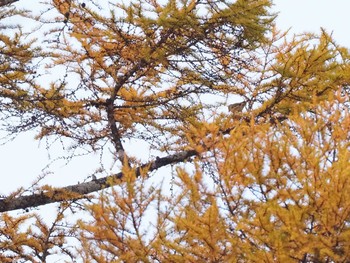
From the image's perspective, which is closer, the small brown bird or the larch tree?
the larch tree

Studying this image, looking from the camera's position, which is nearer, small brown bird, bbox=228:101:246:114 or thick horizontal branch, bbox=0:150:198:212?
thick horizontal branch, bbox=0:150:198:212

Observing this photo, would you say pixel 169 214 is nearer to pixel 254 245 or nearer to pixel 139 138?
pixel 254 245

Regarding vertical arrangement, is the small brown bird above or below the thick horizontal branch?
above

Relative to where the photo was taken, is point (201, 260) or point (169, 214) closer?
point (201, 260)

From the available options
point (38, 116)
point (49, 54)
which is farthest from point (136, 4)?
point (38, 116)

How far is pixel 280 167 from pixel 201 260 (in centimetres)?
90

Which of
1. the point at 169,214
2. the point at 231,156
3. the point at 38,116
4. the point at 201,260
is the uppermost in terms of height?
the point at 38,116

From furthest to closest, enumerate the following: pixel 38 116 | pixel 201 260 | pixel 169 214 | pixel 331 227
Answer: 1. pixel 38 116
2. pixel 169 214
3. pixel 201 260
4. pixel 331 227

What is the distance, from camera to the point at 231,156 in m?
4.60

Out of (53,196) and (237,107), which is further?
(237,107)

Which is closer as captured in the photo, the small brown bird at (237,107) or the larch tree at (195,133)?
the larch tree at (195,133)

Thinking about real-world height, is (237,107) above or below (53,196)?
above

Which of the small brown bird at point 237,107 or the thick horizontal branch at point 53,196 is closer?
the thick horizontal branch at point 53,196

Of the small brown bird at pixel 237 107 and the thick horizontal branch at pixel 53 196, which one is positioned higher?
the small brown bird at pixel 237 107
